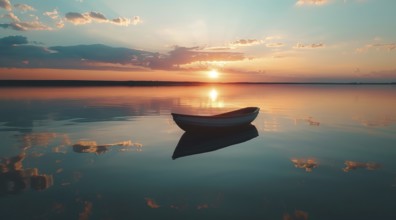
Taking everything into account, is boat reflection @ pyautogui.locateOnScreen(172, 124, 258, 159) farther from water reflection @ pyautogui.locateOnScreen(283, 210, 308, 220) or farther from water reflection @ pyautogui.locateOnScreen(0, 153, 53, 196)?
water reflection @ pyautogui.locateOnScreen(283, 210, 308, 220)

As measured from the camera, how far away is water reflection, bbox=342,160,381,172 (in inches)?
565

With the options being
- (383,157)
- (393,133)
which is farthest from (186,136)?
(393,133)

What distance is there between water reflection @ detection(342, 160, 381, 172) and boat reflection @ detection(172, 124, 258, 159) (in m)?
7.75

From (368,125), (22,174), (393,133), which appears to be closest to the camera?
(22,174)

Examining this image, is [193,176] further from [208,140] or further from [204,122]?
[204,122]

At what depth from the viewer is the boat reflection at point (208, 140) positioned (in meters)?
18.0

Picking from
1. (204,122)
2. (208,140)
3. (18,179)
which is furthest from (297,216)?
(204,122)

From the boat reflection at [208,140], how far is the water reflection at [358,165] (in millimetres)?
7754

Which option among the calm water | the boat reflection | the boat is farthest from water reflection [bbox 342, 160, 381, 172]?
the boat

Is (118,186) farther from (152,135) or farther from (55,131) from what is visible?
(55,131)

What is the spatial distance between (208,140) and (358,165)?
404 inches

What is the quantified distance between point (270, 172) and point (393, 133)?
17886mm

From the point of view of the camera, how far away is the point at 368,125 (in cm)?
2933

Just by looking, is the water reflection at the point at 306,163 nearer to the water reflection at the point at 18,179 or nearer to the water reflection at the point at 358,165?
the water reflection at the point at 358,165
